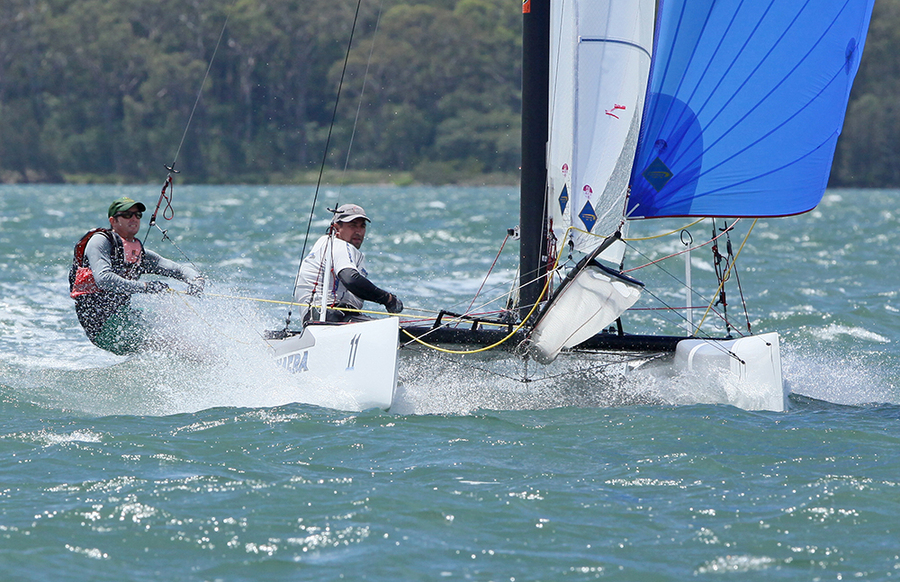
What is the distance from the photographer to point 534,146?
18.0 feet

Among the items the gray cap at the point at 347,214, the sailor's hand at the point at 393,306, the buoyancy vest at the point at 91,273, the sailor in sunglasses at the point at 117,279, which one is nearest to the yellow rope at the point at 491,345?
the sailor's hand at the point at 393,306

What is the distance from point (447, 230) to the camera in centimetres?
1942

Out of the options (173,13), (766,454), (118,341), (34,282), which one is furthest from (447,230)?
(173,13)

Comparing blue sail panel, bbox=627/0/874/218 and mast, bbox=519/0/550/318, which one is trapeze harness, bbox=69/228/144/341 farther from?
blue sail panel, bbox=627/0/874/218

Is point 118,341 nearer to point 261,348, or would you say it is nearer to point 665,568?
point 261,348

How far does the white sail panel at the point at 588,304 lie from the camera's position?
4.90 metres

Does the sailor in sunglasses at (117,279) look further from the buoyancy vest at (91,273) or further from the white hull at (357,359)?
the white hull at (357,359)

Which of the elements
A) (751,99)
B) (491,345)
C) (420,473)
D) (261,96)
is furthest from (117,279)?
(261,96)

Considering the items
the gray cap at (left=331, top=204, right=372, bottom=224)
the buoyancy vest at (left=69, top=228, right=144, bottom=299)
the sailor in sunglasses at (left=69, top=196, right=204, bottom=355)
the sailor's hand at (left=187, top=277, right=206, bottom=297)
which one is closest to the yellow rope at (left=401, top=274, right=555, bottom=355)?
the gray cap at (left=331, top=204, right=372, bottom=224)

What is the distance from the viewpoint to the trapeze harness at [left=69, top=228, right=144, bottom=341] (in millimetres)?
5586

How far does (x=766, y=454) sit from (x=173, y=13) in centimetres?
5571

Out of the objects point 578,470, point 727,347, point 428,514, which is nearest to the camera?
point 428,514

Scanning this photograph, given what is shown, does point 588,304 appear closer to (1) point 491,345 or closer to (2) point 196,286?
(1) point 491,345

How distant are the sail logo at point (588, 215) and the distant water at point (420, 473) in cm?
78
